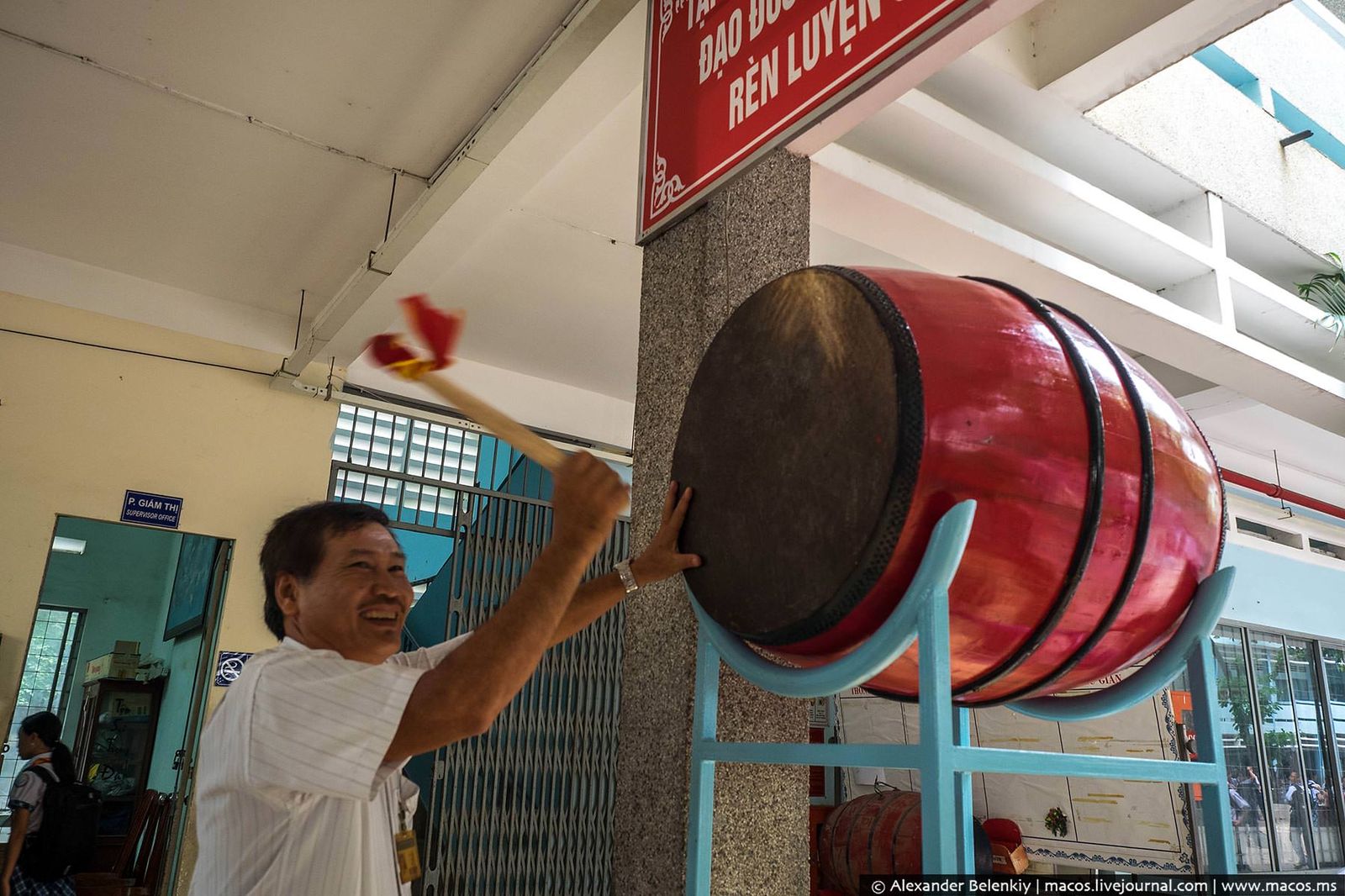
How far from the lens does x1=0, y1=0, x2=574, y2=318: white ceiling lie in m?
3.47

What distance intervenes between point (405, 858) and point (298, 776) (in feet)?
1.17

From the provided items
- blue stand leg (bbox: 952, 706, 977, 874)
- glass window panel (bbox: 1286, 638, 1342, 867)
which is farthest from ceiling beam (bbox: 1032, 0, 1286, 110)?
glass window panel (bbox: 1286, 638, 1342, 867)

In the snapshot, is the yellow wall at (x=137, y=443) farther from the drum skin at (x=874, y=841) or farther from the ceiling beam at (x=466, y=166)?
the drum skin at (x=874, y=841)

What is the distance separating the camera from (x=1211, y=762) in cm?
117

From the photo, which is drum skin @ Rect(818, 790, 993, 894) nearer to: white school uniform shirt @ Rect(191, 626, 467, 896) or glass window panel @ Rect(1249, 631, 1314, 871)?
white school uniform shirt @ Rect(191, 626, 467, 896)

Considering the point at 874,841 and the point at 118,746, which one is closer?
the point at 874,841

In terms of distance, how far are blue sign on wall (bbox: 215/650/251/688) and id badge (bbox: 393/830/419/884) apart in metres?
4.55

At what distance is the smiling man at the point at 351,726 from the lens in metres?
1.17

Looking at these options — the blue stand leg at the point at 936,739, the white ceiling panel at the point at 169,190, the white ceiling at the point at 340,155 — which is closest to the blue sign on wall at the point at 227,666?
the white ceiling at the point at 340,155

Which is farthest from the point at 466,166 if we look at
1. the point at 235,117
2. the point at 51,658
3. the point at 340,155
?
the point at 51,658

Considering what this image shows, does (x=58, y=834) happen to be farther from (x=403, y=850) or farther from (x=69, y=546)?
(x=69, y=546)

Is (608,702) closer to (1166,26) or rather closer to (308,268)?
(308,268)

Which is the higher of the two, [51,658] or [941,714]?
[51,658]

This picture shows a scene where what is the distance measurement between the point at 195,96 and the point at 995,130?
329 centimetres
